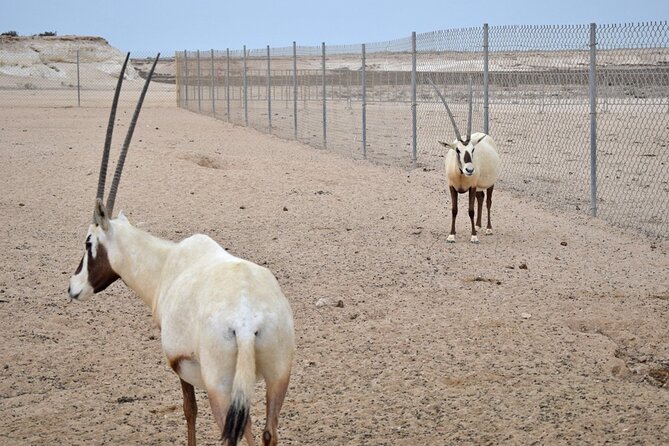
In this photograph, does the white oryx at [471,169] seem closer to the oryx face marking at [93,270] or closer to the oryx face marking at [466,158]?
the oryx face marking at [466,158]

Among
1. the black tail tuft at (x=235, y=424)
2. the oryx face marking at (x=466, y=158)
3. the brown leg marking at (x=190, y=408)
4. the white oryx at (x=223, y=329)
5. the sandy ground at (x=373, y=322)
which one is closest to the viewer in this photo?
the black tail tuft at (x=235, y=424)

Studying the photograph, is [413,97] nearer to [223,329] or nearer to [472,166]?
[472,166]

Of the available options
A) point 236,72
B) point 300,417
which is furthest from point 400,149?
point 300,417

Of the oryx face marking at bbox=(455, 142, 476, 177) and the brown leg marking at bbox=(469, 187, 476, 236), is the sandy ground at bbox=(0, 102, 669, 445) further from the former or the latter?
the oryx face marking at bbox=(455, 142, 476, 177)

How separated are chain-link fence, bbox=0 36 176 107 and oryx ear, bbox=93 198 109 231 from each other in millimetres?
42851

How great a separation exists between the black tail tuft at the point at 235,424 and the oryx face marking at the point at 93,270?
71.7 inches

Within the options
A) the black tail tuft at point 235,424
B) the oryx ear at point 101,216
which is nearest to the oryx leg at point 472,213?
the oryx ear at point 101,216

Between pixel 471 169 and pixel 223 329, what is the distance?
715cm

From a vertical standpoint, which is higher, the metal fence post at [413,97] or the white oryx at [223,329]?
the metal fence post at [413,97]

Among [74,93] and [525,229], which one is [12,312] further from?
[74,93]

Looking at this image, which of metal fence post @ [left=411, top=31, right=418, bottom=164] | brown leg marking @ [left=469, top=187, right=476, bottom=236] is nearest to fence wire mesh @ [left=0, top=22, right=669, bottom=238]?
metal fence post @ [left=411, top=31, right=418, bottom=164]

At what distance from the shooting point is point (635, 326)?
7.63 meters

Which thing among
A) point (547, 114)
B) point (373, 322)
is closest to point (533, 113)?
point (547, 114)

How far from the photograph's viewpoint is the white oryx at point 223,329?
4.25m
